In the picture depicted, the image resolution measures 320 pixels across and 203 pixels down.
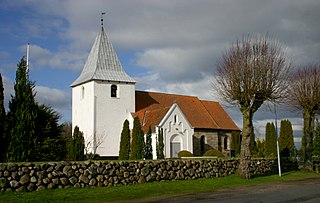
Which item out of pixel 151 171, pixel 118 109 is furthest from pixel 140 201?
pixel 118 109

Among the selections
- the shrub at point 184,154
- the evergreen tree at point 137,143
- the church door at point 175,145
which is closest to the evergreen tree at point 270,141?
the shrub at point 184,154

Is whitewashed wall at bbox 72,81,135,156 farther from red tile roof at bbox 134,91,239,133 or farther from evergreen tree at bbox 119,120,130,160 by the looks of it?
evergreen tree at bbox 119,120,130,160

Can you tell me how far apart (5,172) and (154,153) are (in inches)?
960

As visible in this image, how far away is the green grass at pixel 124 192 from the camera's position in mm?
15573

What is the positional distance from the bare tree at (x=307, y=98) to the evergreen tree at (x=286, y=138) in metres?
12.2

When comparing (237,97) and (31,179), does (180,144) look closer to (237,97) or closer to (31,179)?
(237,97)

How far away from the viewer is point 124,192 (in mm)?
17812

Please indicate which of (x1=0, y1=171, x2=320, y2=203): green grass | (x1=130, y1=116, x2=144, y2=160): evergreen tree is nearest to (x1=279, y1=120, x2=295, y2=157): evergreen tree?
(x1=130, y1=116, x2=144, y2=160): evergreen tree

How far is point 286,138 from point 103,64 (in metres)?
23.2

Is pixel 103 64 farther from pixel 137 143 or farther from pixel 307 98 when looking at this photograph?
pixel 307 98

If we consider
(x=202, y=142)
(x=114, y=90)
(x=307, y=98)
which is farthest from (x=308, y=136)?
(x=114, y=90)

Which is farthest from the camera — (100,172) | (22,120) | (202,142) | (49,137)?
(202,142)

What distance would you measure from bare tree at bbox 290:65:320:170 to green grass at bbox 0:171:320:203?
11893mm

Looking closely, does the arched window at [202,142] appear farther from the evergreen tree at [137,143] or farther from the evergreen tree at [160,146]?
the evergreen tree at [137,143]
